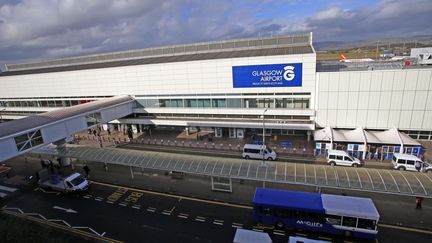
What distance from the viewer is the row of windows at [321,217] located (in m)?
17.9

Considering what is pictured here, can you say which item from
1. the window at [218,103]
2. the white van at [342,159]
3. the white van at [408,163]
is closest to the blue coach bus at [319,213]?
the white van at [342,159]

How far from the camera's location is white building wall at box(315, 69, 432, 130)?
33.1 m

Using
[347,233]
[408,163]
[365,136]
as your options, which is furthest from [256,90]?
[347,233]

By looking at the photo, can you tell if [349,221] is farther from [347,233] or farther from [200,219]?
[200,219]

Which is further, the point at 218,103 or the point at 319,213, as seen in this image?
the point at 218,103

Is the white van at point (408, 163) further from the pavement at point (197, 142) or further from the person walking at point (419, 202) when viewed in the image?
the person walking at point (419, 202)

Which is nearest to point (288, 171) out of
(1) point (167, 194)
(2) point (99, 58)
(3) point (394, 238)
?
(3) point (394, 238)

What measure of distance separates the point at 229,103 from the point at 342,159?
19.6 metres

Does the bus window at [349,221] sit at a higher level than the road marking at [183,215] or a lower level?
higher

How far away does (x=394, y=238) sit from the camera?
1867cm

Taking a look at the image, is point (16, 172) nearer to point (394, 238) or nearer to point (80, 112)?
point (80, 112)

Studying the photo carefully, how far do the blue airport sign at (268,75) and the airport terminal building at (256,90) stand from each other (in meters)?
0.15

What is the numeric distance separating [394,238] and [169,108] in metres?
37.4

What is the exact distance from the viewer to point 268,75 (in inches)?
1499
